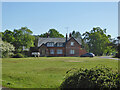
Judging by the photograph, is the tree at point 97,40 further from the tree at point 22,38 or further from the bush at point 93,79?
the bush at point 93,79

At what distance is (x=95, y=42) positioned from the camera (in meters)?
73.0

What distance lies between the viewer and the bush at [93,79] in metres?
6.55

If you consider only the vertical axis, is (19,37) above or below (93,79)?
above

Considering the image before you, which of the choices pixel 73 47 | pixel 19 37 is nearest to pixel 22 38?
pixel 19 37

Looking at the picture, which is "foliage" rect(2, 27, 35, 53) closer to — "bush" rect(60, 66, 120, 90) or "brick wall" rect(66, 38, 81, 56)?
"brick wall" rect(66, 38, 81, 56)

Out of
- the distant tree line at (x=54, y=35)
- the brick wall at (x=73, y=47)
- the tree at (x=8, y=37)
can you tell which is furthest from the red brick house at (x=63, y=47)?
the tree at (x=8, y=37)

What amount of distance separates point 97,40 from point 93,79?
221ft

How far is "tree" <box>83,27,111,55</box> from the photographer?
71.9 m

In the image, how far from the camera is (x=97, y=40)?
7244 centimetres

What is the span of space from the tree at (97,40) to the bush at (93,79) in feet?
213

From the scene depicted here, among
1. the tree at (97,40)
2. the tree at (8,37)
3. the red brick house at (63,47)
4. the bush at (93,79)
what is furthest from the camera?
the tree at (97,40)

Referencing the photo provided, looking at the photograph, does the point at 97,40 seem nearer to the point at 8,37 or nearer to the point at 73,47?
the point at 73,47

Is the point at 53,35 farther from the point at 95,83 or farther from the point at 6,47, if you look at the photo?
the point at 95,83

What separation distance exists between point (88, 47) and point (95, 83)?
229 ft
